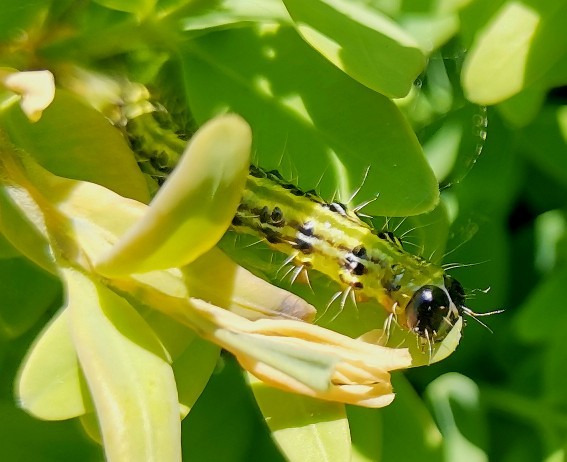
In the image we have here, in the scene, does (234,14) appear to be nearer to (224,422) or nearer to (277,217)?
(277,217)

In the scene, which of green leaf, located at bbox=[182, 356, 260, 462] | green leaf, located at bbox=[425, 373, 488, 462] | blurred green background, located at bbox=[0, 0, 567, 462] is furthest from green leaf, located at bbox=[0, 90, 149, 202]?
green leaf, located at bbox=[425, 373, 488, 462]

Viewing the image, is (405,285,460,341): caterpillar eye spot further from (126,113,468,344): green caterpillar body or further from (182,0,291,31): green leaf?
(182,0,291,31): green leaf

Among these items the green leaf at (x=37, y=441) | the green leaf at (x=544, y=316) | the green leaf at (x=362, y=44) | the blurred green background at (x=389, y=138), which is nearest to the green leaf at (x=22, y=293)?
the blurred green background at (x=389, y=138)

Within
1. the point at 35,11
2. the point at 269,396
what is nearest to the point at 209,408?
the point at 269,396

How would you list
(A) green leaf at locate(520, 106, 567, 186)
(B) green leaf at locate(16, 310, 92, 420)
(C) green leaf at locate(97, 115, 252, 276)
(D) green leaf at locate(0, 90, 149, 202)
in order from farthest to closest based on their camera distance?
(A) green leaf at locate(520, 106, 567, 186)
(D) green leaf at locate(0, 90, 149, 202)
(B) green leaf at locate(16, 310, 92, 420)
(C) green leaf at locate(97, 115, 252, 276)

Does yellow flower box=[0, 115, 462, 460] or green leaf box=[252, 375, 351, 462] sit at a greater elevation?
yellow flower box=[0, 115, 462, 460]

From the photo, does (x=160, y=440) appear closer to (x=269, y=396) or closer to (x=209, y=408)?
(x=269, y=396)

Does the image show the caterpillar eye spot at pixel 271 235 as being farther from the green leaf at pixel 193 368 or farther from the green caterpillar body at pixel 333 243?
the green leaf at pixel 193 368
